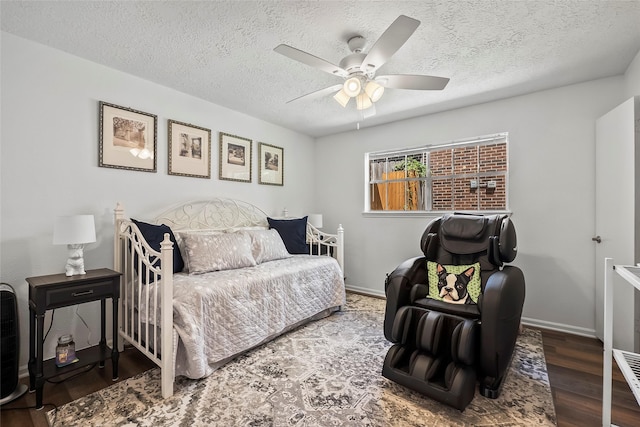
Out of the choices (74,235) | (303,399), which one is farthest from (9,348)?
(303,399)

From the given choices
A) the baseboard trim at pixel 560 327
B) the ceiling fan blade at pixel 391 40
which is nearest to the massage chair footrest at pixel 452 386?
the baseboard trim at pixel 560 327

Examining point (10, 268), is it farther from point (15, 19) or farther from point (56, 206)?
point (15, 19)

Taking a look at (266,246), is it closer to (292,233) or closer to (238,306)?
(292,233)

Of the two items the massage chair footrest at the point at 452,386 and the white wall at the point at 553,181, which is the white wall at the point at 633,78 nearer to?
the white wall at the point at 553,181

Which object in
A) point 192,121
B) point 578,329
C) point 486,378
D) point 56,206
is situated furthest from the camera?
point 192,121

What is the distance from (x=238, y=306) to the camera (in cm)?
230

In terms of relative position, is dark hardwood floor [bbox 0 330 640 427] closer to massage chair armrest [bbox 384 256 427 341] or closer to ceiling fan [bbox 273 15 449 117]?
massage chair armrest [bbox 384 256 427 341]

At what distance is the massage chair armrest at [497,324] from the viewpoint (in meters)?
1.74

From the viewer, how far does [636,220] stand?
2135 millimetres

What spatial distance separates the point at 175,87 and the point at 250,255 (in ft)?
6.10

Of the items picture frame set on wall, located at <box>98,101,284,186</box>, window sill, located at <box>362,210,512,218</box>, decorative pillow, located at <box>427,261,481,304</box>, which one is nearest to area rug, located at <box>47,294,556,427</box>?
decorative pillow, located at <box>427,261,481,304</box>

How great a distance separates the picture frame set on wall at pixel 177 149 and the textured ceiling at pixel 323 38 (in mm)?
412

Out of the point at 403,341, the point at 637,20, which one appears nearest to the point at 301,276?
the point at 403,341

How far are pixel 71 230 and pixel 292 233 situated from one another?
7.30ft
